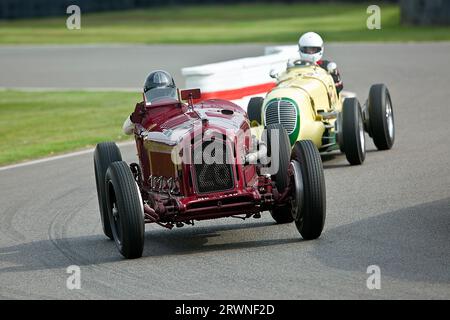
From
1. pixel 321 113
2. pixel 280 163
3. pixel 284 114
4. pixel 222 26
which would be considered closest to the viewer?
pixel 280 163

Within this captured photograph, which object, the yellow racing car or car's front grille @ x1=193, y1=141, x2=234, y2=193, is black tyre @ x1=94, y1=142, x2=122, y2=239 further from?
the yellow racing car

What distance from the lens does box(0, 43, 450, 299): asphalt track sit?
801 centimetres

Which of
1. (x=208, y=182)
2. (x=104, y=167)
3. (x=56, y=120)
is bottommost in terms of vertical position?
(x=56, y=120)

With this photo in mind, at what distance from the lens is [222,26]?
4625 cm

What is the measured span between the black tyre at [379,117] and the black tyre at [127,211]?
578cm

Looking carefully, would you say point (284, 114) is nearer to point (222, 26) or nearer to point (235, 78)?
point (235, 78)

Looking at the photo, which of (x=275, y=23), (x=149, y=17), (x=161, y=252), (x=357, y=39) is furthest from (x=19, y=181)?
(x=149, y=17)

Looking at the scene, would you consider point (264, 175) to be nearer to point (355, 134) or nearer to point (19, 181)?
point (355, 134)

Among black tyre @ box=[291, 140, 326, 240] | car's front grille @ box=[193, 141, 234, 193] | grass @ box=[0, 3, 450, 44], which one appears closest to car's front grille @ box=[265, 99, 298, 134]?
black tyre @ box=[291, 140, 326, 240]

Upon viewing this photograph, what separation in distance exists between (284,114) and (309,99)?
506mm

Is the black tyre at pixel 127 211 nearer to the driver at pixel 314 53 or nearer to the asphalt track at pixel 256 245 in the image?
the asphalt track at pixel 256 245

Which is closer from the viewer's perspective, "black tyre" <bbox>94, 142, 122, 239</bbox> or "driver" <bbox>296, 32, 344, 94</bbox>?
"black tyre" <bbox>94, 142, 122, 239</bbox>

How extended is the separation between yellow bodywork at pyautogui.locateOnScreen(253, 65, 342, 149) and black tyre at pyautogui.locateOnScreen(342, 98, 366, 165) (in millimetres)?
294

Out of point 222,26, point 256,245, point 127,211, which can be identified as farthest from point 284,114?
point 222,26
